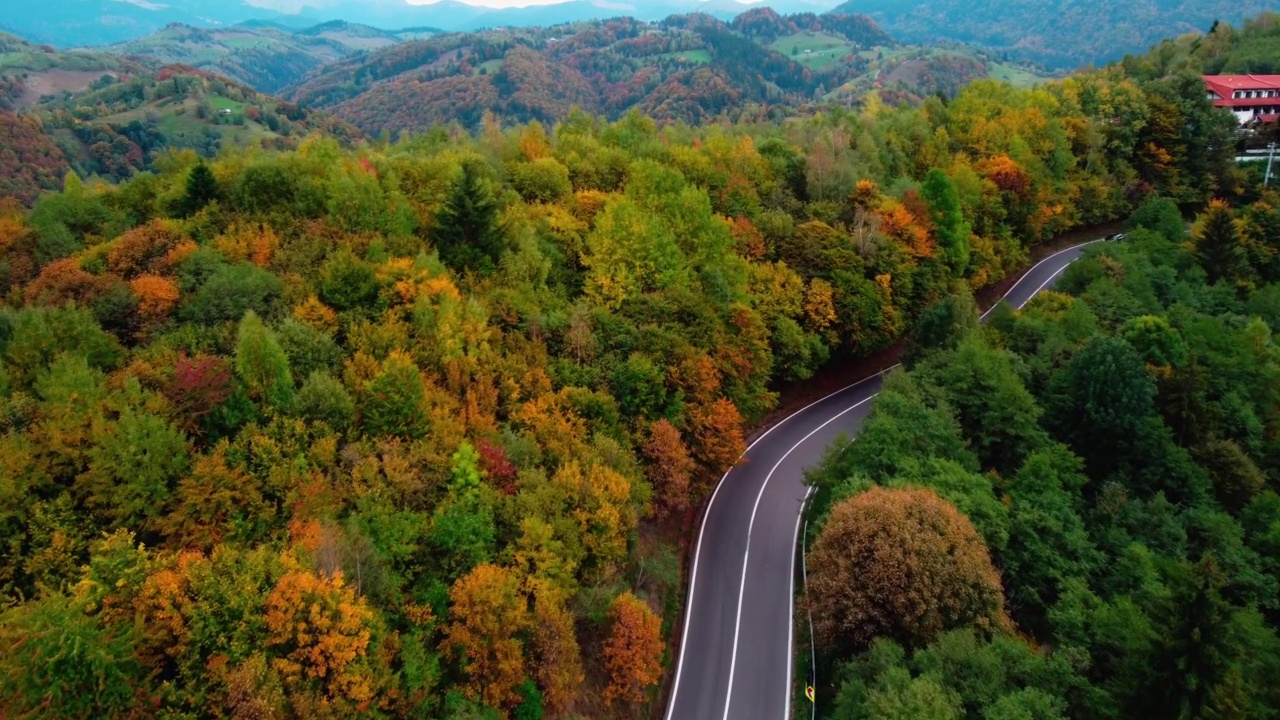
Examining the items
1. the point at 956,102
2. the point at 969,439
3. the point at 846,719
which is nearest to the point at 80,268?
the point at 846,719

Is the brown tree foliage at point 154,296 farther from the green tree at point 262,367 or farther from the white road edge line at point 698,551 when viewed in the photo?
the white road edge line at point 698,551

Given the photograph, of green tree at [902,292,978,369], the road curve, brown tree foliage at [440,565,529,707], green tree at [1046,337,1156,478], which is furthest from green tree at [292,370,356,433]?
green tree at [1046,337,1156,478]

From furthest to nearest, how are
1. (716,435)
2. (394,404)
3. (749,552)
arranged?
1. (716,435)
2. (749,552)
3. (394,404)

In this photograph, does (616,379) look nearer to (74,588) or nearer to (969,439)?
(969,439)

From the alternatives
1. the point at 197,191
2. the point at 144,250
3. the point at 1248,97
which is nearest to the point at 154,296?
the point at 144,250

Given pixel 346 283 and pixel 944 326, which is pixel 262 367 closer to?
pixel 346 283
